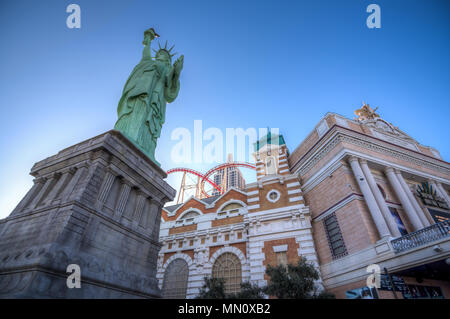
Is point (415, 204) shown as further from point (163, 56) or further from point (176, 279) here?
point (163, 56)

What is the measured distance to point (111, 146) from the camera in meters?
10.9

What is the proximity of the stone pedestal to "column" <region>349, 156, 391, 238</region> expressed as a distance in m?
12.6

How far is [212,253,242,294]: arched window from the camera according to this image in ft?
56.5

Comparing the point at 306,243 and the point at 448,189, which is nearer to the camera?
the point at 306,243

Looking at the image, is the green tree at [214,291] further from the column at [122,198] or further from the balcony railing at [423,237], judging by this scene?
the balcony railing at [423,237]

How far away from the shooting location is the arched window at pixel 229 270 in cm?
1723

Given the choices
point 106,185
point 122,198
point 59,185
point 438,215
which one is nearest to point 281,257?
point 122,198

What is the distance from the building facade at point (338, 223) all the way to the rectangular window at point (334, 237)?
0.07m

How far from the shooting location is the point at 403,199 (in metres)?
16.0

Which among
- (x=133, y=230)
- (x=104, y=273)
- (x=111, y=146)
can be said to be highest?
(x=111, y=146)
